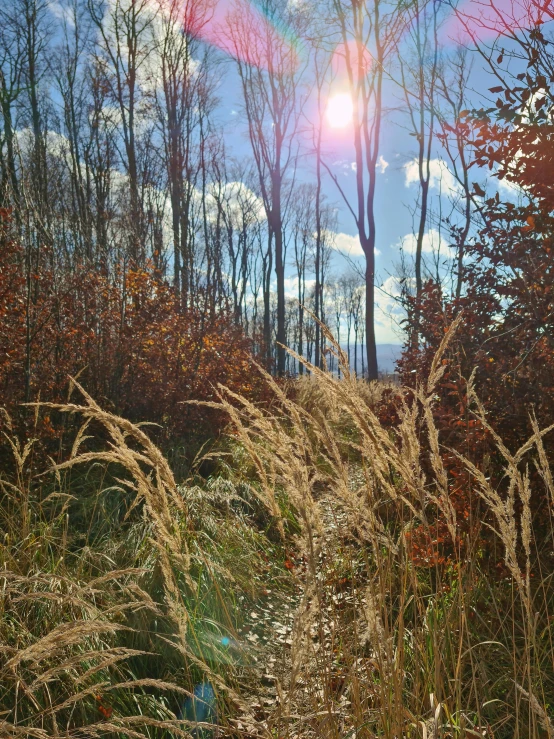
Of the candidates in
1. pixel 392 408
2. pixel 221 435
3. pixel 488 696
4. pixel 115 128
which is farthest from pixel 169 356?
pixel 115 128

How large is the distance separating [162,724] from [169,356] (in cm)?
599

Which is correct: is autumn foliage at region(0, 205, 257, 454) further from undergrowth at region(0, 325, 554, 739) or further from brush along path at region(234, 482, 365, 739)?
brush along path at region(234, 482, 365, 739)

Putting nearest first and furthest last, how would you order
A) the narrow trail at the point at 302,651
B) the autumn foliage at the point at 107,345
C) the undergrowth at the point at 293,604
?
1. the narrow trail at the point at 302,651
2. the undergrowth at the point at 293,604
3. the autumn foliage at the point at 107,345

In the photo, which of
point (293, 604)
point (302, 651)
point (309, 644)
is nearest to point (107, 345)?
point (293, 604)

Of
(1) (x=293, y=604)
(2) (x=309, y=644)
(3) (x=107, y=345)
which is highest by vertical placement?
(3) (x=107, y=345)

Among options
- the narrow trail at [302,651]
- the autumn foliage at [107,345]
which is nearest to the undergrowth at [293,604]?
the narrow trail at [302,651]

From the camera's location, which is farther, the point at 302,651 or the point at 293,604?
the point at 293,604

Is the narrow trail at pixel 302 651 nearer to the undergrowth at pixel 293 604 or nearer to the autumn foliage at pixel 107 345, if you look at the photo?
the undergrowth at pixel 293 604

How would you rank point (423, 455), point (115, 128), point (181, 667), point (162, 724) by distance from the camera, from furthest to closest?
point (115, 128)
point (423, 455)
point (181, 667)
point (162, 724)

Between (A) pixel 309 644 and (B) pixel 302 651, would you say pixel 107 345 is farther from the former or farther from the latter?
(B) pixel 302 651

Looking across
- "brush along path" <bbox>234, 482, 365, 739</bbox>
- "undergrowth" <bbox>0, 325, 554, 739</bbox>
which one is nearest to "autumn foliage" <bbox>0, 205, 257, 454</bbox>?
"undergrowth" <bbox>0, 325, 554, 739</bbox>

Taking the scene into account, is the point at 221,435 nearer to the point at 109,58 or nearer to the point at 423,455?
the point at 423,455

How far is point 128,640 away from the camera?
9.16 feet

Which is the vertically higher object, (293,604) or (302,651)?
(302,651)
